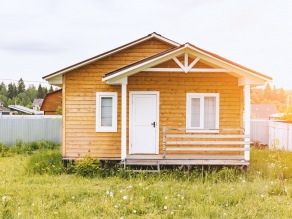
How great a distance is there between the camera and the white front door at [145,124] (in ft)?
35.0

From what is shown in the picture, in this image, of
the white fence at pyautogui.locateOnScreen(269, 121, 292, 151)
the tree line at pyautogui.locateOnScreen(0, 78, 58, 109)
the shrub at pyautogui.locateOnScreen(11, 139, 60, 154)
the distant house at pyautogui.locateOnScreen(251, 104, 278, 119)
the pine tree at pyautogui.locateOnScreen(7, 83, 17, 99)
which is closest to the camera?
the white fence at pyautogui.locateOnScreen(269, 121, 292, 151)

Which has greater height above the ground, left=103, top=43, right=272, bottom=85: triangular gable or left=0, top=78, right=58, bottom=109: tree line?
left=0, top=78, right=58, bottom=109: tree line

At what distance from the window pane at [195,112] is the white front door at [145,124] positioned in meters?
1.29

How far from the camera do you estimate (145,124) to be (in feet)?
35.1

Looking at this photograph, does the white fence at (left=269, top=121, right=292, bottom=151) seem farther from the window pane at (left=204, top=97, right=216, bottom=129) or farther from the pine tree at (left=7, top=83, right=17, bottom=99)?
the pine tree at (left=7, top=83, right=17, bottom=99)

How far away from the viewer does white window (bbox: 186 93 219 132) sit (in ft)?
34.7

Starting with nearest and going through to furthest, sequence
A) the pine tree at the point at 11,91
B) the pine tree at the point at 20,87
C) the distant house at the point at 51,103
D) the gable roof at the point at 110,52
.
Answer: the gable roof at the point at 110,52
the distant house at the point at 51,103
the pine tree at the point at 11,91
the pine tree at the point at 20,87

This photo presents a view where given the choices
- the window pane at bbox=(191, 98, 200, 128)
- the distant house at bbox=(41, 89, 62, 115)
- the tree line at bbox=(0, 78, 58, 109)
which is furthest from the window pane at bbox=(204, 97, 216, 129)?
the tree line at bbox=(0, 78, 58, 109)

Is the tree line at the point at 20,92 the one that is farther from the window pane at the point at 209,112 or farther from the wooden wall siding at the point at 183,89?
the window pane at the point at 209,112

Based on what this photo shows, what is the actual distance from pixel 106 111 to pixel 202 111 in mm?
3541

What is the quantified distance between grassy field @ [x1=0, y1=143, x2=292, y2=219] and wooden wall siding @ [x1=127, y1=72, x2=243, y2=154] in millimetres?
2289

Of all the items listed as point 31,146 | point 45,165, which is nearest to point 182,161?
point 45,165

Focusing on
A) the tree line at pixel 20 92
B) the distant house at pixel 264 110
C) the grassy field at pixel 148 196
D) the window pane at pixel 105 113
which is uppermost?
the tree line at pixel 20 92

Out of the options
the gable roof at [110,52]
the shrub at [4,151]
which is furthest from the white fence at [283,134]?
the shrub at [4,151]
